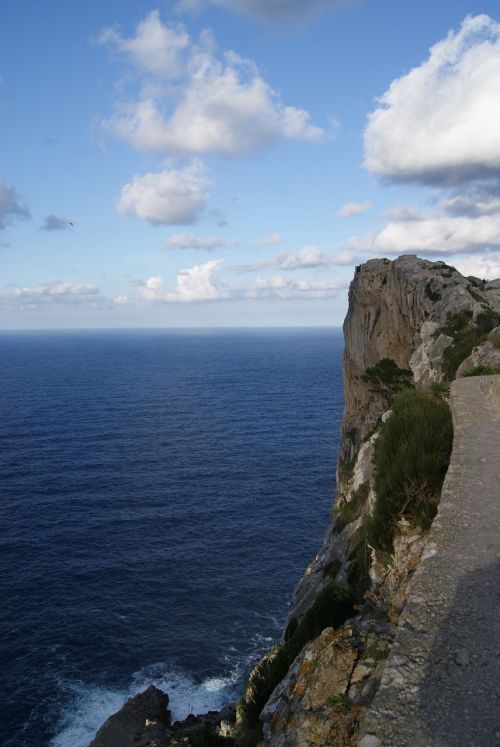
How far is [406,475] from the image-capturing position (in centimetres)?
1273

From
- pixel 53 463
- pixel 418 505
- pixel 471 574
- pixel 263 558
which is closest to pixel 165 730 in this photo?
pixel 263 558

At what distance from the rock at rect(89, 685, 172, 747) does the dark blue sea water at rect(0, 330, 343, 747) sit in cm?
168

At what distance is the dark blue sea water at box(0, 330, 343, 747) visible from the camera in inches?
1389

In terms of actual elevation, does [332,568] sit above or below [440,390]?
below

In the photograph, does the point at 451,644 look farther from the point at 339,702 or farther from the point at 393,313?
the point at 393,313

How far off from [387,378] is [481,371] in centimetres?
2711

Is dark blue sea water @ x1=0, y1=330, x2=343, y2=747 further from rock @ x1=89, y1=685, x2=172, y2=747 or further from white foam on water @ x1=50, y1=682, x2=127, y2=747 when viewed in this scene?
rock @ x1=89, y1=685, x2=172, y2=747

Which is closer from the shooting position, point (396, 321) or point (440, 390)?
point (440, 390)

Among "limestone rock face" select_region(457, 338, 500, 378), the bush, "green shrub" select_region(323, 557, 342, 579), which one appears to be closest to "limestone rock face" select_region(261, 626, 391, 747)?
"green shrub" select_region(323, 557, 342, 579)

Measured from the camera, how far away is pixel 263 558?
50125 mm

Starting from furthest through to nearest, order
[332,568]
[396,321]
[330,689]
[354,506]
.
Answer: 1. [396,321]
2. [354,506]
3. [332,568]
4. [330,689]

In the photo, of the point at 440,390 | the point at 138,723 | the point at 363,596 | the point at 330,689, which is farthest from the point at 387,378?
the point at 330,689

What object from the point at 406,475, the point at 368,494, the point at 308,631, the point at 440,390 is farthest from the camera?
the point at 440,390

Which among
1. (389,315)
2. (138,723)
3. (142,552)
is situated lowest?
(138,723)
